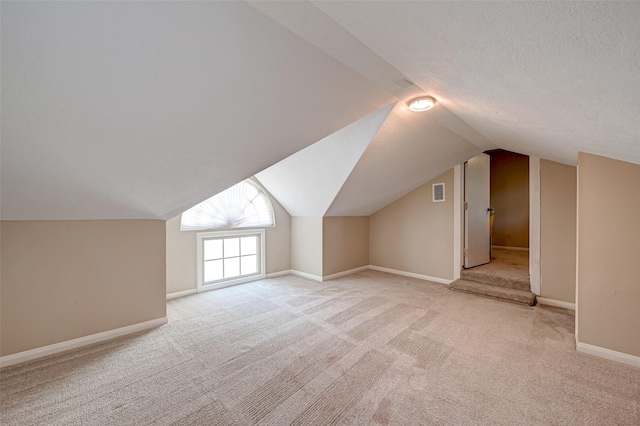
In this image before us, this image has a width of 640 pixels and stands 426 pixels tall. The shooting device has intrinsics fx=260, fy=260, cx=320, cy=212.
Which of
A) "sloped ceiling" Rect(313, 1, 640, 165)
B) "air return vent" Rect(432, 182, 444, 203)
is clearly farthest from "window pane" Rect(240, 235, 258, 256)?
"sloped ceiling" Rect(313, 1, 640, 165)

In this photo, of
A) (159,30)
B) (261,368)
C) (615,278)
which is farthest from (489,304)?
(159,30)

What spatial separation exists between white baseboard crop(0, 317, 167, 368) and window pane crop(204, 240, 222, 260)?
4.27 feet

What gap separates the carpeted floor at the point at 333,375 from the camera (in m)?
1.62

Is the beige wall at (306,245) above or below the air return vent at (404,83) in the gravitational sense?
below

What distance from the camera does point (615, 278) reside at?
7.37 feet

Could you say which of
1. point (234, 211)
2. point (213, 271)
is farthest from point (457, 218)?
point (213, 271)

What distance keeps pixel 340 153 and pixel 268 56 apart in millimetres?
1863

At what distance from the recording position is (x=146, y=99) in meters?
1.41

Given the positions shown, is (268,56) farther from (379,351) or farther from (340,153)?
(379,351)

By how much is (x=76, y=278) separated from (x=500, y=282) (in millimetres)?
5174

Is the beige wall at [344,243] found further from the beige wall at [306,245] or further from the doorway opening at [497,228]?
the doorway opening at [497,228]

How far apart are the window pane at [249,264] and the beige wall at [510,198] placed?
5.87 metres

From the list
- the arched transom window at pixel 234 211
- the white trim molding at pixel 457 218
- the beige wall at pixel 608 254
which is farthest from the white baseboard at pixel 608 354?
the arched transom window at pixel 234 211

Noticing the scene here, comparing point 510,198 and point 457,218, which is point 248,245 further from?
point 510,198
